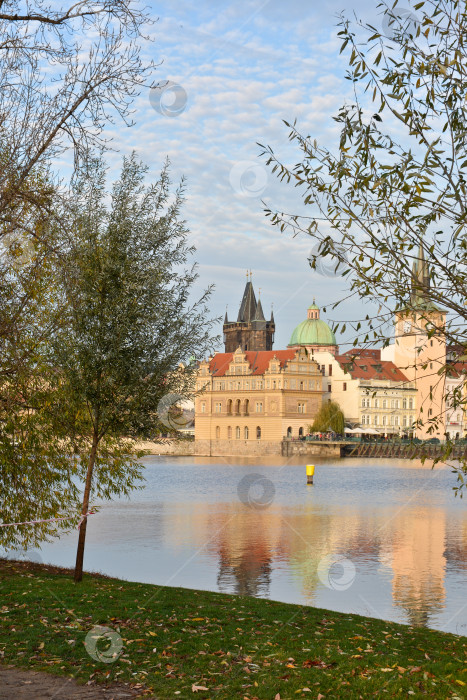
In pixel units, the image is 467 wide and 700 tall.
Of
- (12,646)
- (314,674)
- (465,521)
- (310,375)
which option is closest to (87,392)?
(12,646)

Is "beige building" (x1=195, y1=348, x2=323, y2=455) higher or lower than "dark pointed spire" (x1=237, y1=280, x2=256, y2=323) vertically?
lower

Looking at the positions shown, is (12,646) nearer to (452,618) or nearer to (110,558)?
(452,618)

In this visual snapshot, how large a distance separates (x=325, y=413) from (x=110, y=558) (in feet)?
356

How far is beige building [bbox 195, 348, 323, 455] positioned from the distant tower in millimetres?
36998

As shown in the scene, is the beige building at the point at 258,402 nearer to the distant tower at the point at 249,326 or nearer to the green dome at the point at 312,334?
the green dome at the point at 312,334

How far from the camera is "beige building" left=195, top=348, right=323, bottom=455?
13675 cm
